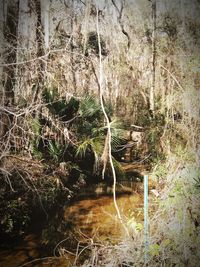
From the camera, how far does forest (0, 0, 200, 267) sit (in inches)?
115

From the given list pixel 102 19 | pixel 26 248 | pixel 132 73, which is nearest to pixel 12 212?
pixel 26 248

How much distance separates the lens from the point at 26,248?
9.09 feet

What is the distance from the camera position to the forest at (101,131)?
2.93 m

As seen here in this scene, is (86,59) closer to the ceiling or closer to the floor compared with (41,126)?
closer to the ceiling

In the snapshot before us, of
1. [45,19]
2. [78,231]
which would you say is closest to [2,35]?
[45,19]

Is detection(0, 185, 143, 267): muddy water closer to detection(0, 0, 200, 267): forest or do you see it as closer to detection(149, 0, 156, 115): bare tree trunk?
detection(0, 0, 200, 267): forest

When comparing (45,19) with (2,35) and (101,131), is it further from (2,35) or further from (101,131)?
(101,131)

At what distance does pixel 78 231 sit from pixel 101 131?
971 mm

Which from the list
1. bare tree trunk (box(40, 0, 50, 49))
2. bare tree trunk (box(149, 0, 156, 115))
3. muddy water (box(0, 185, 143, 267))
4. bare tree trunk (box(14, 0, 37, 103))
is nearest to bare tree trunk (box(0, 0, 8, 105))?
bare tree trunk (box(14, 0, 37, 103))

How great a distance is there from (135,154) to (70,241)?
1.04 metres

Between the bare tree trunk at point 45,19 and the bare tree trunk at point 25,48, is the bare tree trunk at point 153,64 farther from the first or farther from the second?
the bare tree trunk at point 25,48

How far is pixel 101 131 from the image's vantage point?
311 cm

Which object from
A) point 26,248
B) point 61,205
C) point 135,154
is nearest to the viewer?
point 26,248

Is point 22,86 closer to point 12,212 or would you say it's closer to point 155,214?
point 12,212
